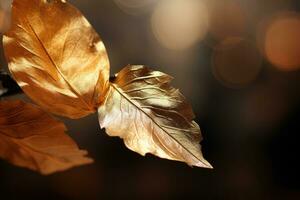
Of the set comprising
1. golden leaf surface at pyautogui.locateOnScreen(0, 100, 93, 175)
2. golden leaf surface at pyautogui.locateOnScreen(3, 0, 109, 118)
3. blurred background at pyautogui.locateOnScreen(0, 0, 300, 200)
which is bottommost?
blurred background at pyautogui.locateOnScreen(0, 0, 300, 200)

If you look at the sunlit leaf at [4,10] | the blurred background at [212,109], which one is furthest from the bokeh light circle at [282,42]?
the sunlit leaf at [4,10]

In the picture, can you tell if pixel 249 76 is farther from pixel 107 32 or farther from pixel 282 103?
pixel 107 32

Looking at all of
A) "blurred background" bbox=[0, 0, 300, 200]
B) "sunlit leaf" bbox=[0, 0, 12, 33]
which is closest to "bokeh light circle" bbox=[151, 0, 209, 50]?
"blurred background" bbox=[0, 0, 300, 200]

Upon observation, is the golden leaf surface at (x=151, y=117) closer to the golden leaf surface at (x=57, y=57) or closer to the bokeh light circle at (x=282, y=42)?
the golden leaf surface at (x=57, y=57)

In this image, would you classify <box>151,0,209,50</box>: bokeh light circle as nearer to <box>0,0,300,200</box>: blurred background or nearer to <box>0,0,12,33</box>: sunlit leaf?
<box>0,0,300,200</box>: blurred background

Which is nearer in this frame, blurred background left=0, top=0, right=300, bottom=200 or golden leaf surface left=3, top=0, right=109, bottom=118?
golden leaf surface left=3, top=0, right=109, bottom=118

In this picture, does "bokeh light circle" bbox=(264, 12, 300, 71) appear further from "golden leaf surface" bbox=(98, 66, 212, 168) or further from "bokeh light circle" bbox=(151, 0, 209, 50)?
"golden leaf surface" bbox=(98, 66, 212, 168)

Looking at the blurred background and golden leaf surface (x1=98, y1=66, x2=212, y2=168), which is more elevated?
golden leaf surface (x1=98, y1=66, x2=212, y2=168)
